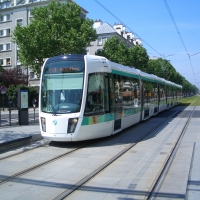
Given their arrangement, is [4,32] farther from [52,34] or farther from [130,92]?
[130,92]

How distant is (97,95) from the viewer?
10.2m

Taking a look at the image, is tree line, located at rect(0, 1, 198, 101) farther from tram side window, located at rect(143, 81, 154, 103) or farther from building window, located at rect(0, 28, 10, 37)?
building window, located at rect(0, 28, 10, 37)

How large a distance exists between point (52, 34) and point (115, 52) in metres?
14.0

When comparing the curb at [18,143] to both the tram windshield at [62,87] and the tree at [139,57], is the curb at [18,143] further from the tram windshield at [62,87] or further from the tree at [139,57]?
the tree at [139,57]

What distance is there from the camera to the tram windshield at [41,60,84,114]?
9727 mm

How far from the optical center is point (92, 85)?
10.1 meters

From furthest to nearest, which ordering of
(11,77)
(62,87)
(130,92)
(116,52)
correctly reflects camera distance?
1. (116,52)
2. (11,77)
3. (130,92)
4. (62,87)

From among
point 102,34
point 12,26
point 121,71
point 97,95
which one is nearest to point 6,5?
point 12,26

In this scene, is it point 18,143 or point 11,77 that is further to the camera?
point 11,77

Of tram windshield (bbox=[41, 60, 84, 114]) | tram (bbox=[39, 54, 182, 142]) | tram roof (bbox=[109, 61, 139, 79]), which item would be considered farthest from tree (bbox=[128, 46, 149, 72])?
tram windshield (bbox=[41, 60, 84, 114])

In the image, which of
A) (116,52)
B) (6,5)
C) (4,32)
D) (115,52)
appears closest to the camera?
(116,52)

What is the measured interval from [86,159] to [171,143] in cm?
372

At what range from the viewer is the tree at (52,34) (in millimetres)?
31734

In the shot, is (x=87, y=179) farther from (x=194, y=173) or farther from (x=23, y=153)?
(x=23, y=153)
